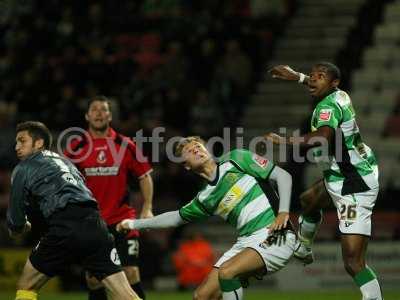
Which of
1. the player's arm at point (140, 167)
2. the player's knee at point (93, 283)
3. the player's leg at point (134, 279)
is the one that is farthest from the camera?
the player's arm at point (140, 167)

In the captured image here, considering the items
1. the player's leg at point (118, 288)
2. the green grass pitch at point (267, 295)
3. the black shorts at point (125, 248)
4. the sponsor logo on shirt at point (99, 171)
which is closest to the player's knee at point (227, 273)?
the player's leg at point (118, 288)

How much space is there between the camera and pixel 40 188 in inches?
313

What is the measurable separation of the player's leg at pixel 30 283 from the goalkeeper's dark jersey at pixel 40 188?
1.18 feet

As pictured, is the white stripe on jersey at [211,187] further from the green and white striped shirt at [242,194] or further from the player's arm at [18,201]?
the player's arm at [18,201]

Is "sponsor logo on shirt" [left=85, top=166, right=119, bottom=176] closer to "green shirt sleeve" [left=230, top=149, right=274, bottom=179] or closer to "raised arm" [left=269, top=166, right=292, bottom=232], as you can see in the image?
"green shirt sleeve" [left=230, top=149, right=274, bottom=179]

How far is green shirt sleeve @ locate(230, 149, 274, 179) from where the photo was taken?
26.7ft

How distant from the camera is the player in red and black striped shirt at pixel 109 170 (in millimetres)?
9969

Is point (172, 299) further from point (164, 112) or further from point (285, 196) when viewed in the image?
point (285, 196)

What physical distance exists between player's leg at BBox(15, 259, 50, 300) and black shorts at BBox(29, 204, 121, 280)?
0.13 feet

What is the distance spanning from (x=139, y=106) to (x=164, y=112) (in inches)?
19.4

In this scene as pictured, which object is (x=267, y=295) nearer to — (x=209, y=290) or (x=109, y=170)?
(x=109, y=170)

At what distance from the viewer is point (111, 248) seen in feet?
26.6

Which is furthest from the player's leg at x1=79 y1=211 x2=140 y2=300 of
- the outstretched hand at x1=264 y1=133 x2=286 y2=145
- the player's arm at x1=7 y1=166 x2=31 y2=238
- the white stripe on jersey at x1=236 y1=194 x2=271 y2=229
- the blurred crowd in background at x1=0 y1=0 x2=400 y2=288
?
the blurred crowd in background at x1=0 y1=0 x2=400 y2=288

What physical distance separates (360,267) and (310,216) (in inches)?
38.1
